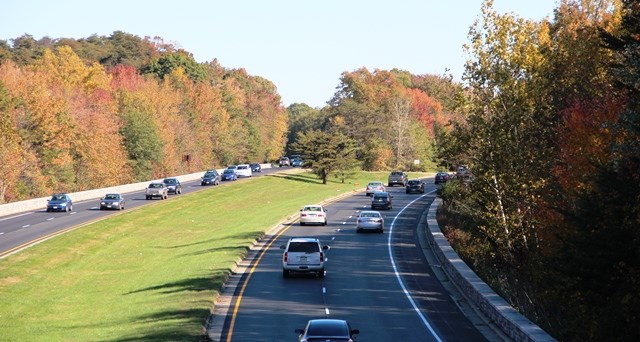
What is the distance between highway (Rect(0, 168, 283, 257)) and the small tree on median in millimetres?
33280

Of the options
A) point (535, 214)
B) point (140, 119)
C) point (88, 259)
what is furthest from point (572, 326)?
point (140, 119)

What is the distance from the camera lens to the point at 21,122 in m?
94.5

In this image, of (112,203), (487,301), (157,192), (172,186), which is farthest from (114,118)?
(487,301)

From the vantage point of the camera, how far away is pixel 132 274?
145 ft

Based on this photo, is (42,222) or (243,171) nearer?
(42,222)

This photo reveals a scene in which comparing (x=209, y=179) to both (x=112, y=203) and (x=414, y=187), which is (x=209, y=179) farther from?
(x=112, y=203)

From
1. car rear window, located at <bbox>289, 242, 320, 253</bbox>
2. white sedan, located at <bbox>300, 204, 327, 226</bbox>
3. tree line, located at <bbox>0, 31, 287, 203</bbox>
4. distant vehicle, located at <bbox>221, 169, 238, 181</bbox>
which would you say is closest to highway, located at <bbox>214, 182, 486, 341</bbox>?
car rear window, located at <bbox>289, 242, 320, 253</bbox>

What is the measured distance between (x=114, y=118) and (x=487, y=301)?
97.4 m

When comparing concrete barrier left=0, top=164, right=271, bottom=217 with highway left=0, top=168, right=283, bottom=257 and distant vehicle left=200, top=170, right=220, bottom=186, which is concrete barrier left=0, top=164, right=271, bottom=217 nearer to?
highway left=0, top=168, right=283, bottom=257

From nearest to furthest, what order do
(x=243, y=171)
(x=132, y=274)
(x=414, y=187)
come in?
1. (x=132, y=274)
2. (x=414, y=187)
3. (x=243, y=171)

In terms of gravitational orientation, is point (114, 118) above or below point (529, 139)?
above

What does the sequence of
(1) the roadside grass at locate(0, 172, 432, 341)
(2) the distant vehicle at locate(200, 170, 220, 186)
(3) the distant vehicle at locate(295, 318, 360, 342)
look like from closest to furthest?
1. (3) the distant vehicle at locate(295, 318, 360, 342)
2. (1) the roadside grass at locate(0, 172, 432, 341)
3. (2) the distant vehicle at locate(200, 170, 220, 186)

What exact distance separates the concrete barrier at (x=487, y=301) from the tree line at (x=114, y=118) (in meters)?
56.2

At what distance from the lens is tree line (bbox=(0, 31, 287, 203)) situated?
9425cm
